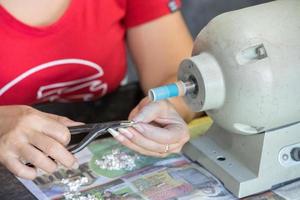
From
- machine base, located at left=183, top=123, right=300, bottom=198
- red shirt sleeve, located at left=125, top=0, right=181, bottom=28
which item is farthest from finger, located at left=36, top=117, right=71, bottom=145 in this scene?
red shirt sleeve, located at left=125, top=0, right=181, bottom=28

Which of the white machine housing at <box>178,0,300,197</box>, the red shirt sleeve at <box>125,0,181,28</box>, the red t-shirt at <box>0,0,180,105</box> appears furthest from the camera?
the red shirt sleeve at <box>125,0,181,28</box>

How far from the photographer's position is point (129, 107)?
40.9 inches

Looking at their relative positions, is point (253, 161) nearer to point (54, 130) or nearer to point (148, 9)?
point (54, 130)

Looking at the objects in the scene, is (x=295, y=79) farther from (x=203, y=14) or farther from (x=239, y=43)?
(x=203, y=14)

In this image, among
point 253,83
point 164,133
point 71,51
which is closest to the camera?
point 253,83

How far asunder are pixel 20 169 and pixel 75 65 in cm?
30

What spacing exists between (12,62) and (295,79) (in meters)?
0.44

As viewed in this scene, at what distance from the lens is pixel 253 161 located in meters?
0.75

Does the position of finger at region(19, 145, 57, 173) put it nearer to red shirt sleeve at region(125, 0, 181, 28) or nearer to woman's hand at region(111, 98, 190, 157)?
woman's hand at region(111, 98, 190, 157)

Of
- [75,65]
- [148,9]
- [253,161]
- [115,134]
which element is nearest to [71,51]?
[75,65]

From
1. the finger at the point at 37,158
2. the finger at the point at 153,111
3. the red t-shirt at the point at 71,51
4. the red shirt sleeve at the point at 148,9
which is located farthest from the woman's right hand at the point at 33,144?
the red shirt sleeve at the point at 148,9

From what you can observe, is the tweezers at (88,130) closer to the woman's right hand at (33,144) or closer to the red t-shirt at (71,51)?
the woman's right hand at (33,144)

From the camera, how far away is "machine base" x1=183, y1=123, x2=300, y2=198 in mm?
741

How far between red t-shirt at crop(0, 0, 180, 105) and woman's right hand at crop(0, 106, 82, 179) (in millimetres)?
216
